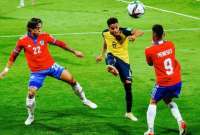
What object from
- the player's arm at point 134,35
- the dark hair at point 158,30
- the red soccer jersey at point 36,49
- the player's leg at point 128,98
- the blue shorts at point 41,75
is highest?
the dark hair at point 158,30

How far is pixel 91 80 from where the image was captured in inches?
808

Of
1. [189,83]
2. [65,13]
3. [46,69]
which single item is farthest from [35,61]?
[65,13]

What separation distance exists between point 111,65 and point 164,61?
244 centimetres

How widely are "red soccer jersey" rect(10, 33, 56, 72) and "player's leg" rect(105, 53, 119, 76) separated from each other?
64.5 inches

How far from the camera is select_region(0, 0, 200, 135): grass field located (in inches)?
608

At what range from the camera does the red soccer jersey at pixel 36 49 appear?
49.9 ft

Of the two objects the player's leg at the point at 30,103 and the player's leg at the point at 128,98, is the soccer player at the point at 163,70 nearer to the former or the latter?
the player's leg at the point at 128,98

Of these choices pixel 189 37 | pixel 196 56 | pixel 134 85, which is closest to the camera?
pixel 134 85

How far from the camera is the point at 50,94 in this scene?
61.6 feet

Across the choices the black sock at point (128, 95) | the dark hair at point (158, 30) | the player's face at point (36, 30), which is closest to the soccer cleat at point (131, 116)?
the black sock at point (128, 95)

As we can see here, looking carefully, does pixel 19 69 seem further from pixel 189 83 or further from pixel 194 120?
pixel 194 120

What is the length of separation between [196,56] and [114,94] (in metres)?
6.10

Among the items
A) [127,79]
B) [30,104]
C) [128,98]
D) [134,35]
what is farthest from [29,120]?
[134,35]

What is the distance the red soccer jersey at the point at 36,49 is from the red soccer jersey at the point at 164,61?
9.36 feet
